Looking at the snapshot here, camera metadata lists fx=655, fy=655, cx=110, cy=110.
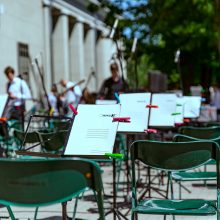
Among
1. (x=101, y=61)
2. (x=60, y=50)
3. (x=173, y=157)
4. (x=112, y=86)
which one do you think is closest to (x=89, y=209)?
(x=173, y=157)

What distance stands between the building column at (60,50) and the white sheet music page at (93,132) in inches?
1075

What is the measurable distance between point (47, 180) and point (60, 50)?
29.4m

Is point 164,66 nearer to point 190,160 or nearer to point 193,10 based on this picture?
point 193,10

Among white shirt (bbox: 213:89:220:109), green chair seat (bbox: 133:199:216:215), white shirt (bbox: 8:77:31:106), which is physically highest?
white shirt (bbox: 8:77:31:106)

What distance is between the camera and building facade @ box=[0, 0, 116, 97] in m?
24.8

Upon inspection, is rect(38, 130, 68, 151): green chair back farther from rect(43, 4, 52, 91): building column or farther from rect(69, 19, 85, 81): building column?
rect(69, 19, 85, 81): building column

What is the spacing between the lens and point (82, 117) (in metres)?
5.51

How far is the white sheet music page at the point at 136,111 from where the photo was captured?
682 centimetres

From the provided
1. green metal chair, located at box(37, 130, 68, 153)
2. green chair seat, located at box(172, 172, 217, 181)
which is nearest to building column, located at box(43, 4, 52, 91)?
green metal chair, located at box(37, 130, 68, 153)

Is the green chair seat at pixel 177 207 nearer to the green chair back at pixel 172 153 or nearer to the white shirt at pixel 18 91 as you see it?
the green chair back at pixel 172 153

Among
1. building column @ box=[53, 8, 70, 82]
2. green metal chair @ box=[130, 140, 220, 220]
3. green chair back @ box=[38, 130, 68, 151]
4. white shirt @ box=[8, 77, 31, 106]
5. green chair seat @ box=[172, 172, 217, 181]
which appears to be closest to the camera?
green metal chair @ box=[130, 140, 220, 220]

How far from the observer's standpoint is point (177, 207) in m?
5.02

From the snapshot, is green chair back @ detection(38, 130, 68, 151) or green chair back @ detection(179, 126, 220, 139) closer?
green chair back @ detection(38, 130, 68, 151)

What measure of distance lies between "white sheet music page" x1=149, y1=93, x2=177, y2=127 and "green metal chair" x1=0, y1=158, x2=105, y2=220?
4602mm
